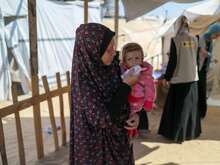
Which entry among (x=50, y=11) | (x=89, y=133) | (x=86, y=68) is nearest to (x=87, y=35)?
(x=86, y=68)

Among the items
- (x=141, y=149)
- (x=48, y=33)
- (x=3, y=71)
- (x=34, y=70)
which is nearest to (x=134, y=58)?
(x=34, y=70)

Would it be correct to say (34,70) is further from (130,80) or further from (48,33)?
(48,33)

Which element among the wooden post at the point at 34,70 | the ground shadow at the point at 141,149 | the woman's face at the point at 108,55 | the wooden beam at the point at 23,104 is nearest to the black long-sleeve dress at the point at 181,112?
the ground shadow at the point at 141,149

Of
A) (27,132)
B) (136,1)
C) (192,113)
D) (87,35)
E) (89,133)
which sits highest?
(136,1)

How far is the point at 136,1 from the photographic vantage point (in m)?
6.29

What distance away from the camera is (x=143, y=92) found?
2.46 meters

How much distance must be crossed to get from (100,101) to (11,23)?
26.1 feet

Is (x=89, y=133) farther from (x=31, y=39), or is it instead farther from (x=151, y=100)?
(x=31, y=39)

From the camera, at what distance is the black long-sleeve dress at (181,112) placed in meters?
5.31

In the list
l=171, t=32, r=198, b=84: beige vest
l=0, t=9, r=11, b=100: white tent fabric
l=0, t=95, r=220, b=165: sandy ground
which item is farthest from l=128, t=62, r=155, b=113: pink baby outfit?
l=0, t=9, r=11, b=100: white tent fabric

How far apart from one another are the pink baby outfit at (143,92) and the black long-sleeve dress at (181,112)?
279 cm

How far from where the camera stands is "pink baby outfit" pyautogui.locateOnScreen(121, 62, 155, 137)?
2397 millimetres

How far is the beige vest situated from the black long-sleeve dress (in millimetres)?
86

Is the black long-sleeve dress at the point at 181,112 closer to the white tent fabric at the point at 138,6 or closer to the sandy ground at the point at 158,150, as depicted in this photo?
the sandy ground at the point at 158,150
